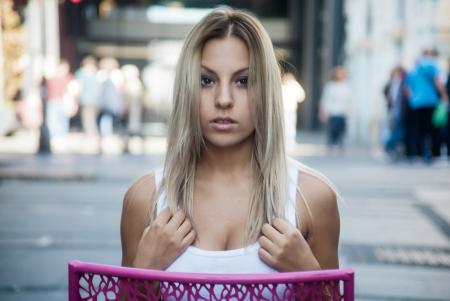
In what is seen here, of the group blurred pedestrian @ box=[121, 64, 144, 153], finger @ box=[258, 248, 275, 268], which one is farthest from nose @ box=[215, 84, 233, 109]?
blurred pedestrian @ box=[121, 64, 144, 153]

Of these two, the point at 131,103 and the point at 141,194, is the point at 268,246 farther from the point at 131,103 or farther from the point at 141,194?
the point at 131,103

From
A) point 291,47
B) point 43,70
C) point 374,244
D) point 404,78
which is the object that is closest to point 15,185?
point 43,70

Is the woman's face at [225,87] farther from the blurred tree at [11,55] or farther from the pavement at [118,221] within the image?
the blurred tree at [11,55]

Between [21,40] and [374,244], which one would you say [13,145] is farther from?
[374,244]

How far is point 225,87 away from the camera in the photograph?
5.18 ft

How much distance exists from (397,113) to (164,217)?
35.5 ft

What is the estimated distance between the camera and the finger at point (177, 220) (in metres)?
1.56

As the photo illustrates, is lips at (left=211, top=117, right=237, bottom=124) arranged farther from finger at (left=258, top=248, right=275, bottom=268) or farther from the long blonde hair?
finger at (left=258, top=248, right=275, bottom=268)

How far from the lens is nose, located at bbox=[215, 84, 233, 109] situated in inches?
61.5

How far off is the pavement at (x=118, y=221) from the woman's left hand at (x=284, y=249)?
1526mm

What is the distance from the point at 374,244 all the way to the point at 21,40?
15.9 m

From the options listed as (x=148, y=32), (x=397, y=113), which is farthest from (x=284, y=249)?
(x=148, y=32)

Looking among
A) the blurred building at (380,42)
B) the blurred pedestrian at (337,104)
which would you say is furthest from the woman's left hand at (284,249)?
the blurred building at (380,42)

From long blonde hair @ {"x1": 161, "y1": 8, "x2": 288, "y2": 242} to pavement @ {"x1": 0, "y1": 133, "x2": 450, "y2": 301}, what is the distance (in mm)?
1436
